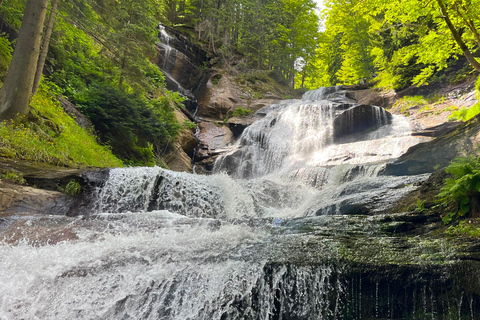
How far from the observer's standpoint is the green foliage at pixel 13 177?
6.63 m

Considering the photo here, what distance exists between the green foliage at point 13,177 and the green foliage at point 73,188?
0.95 metres

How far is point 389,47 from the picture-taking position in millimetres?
18656

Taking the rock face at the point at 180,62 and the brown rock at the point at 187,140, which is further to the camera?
the rock face at the point at 180,62

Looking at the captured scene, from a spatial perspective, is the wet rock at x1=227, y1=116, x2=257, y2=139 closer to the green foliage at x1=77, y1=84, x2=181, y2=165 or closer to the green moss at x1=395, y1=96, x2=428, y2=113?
the green foliage at x1=77, y1=84, x2=181, y2=165

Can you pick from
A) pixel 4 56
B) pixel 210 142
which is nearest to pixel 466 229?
pixel 4 56

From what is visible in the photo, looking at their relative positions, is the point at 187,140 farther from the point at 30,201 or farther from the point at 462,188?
the point at 462,188

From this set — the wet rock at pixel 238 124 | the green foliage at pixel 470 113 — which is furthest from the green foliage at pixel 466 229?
the wet rock at pixel 238 124

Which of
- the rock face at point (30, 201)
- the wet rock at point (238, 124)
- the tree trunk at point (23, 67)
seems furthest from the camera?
the wet rock at point (238, 124)

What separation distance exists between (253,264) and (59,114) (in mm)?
9897

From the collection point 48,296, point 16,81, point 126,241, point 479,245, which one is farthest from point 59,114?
point 479,245

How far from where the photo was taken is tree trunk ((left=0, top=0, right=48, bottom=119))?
8.14 m

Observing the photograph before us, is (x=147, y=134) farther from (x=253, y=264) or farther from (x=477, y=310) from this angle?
(x=477, y=310)

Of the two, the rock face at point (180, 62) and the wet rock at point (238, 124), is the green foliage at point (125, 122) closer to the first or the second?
the wet rock at point (238, 124)

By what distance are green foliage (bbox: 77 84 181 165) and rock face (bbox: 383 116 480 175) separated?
10.0 meters
